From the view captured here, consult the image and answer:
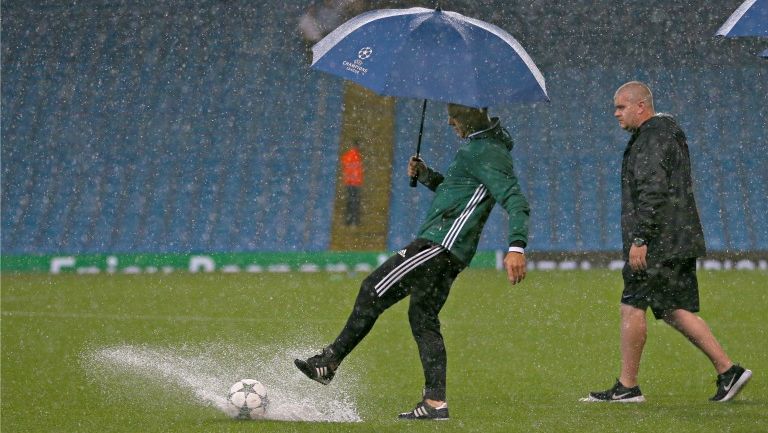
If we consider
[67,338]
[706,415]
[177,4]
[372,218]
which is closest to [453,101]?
[706,415]

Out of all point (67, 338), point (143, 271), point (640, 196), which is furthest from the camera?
point (143, 271)

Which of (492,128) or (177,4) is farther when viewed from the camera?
(177,4)

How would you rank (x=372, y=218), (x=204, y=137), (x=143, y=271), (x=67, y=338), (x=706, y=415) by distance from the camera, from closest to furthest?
(x=706, y=415) < (x=67, y=338) < (x=143, y=271) < (x=372, y=218) < (x=204, y=137)

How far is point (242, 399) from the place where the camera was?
19.5ft

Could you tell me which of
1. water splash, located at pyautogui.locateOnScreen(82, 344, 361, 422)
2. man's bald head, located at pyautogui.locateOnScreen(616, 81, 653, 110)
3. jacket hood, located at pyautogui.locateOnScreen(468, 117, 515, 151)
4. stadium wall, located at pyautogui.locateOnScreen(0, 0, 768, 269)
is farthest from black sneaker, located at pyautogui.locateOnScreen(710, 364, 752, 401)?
stadium wall, located at pyautogui.locateOnScreen(0, 0, 768, 269)

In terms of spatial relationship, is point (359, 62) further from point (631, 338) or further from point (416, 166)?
point (631, 338)

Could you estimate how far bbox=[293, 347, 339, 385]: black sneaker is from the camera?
18.8 feet

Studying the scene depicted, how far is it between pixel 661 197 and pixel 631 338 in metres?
0.81

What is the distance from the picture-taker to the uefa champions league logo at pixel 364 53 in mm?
5984

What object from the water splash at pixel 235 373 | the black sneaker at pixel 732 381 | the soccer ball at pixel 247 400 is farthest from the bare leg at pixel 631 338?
the soccer ball at pixel 247 400

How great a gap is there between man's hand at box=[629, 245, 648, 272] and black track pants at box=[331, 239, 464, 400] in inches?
45.3

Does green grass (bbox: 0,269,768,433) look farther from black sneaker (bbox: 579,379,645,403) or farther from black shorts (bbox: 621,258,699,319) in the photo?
black shorts (bbox: 621,258,699,319)

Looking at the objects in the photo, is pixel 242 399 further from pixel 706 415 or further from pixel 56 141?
pixel 56 141

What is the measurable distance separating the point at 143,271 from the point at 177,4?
8151 millimetres
